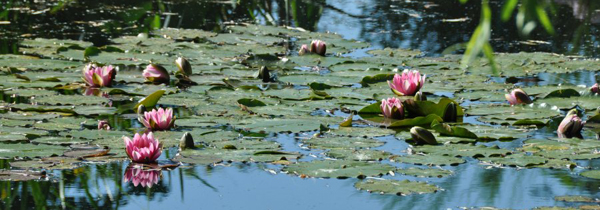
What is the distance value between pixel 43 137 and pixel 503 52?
9.87ft

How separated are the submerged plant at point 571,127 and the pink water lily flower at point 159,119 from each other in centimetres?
142

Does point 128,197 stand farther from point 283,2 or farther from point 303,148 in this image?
point 283,2

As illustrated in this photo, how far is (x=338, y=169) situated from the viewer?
9.57 feet

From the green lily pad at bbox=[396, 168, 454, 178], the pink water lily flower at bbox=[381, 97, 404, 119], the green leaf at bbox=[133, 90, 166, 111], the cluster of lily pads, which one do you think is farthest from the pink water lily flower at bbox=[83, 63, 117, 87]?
the green lily pad at bbox=[396, 168, 454, 178]

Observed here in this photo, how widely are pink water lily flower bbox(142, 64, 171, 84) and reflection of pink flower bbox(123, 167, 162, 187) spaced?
1539 mm

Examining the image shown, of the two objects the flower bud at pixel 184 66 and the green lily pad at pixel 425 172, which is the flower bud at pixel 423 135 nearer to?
the green lily pad at pixel 425 172

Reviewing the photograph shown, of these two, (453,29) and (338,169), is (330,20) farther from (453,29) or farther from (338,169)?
(338,169)

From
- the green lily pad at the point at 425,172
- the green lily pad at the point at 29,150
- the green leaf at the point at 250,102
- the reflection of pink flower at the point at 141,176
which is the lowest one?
the reflection of pink flower at the point at 141,176

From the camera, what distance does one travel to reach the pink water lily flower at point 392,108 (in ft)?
12.1

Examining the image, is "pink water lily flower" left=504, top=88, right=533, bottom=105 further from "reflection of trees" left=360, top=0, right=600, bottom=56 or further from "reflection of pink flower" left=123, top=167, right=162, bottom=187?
"reflection of pink flower" left=123, top=167, right=162, bottom=187

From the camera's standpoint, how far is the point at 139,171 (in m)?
2.90

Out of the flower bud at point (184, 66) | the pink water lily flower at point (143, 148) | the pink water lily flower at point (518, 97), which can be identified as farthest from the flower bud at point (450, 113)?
the flower bud at point (184, 66)

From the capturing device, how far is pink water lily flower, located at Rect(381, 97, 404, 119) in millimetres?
3699

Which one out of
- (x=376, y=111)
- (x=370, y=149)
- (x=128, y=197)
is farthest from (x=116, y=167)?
(x=376, y=111)
